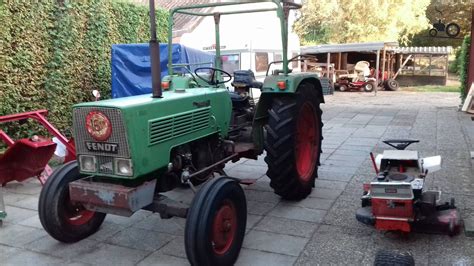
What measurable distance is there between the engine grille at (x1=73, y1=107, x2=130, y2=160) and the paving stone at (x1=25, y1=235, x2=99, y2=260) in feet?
2.72

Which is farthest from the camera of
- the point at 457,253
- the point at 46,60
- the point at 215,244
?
the point at 46,60

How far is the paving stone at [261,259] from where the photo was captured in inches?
126

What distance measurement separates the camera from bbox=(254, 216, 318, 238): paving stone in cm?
376

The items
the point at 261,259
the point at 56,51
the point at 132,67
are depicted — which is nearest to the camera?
the point at 261,259

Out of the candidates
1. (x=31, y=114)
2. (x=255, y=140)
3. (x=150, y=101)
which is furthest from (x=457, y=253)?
(x=31, y=114)

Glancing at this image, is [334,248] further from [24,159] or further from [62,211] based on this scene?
[24,159]

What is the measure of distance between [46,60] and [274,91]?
425 cm

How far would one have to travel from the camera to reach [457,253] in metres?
3.28

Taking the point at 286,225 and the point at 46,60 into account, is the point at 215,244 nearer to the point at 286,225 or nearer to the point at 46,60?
the point at 286,225

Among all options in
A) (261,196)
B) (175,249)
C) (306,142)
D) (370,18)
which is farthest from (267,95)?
(370,18)

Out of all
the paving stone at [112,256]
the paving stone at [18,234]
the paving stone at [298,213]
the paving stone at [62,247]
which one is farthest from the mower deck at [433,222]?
the paving stone at [18,234]

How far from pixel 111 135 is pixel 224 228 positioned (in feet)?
3.34

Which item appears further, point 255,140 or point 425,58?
point 425,58

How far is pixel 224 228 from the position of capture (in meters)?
3.12
